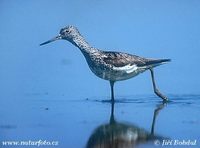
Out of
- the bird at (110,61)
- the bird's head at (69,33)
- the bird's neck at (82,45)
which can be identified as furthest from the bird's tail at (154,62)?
the bird's head at (69,33)

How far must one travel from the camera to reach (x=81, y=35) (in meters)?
3.47

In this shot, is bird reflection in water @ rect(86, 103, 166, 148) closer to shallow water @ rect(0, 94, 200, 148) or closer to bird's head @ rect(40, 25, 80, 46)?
shallow water @ rect(0, 94, 200, 148)

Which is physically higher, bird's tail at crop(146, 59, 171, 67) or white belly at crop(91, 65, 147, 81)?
bird's tail at crop(146, 59, 171, 67)

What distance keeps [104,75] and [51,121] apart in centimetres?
39

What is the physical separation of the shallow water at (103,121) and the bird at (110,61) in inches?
4.4

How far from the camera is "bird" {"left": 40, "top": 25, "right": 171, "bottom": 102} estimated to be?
11.2 feet

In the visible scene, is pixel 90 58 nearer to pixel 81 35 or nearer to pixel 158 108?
pixel 81 35

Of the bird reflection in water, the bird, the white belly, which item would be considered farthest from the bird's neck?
the bird reflection in water

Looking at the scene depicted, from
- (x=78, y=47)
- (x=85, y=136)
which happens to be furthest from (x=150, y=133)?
(x=78, y=47)

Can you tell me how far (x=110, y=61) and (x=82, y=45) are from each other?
19 cm

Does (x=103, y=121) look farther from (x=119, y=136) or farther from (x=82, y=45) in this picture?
(x=82, y=45)

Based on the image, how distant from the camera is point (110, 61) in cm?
341

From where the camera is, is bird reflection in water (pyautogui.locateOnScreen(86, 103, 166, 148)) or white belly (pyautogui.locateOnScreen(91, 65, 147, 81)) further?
white belly (pyautogui.locateOnScreen(91, 65, 147, 81))

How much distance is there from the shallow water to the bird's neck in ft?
0.92
